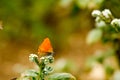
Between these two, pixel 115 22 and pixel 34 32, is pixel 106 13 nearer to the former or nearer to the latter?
pixel 115 22

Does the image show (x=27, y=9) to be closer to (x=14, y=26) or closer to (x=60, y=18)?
(x=14, y=26)

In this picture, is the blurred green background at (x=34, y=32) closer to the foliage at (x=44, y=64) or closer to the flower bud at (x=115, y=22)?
the flower bud at (x=115, y=22)

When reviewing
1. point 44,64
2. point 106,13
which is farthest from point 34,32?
point 44,64

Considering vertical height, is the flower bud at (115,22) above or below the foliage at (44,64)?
above

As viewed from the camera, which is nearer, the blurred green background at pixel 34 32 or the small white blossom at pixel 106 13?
the small white blossom at pixel 106 13

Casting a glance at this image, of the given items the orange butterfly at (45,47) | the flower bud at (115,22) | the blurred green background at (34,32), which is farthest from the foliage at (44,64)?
the blurred green background at (34,32)

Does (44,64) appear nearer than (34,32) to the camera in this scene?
Yes

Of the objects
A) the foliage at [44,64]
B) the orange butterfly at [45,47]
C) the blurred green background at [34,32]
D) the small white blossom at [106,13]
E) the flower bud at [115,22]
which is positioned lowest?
the foliage at [44,64]

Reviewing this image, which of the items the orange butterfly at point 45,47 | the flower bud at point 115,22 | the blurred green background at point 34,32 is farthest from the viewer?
the blurred green background at point 34,32
